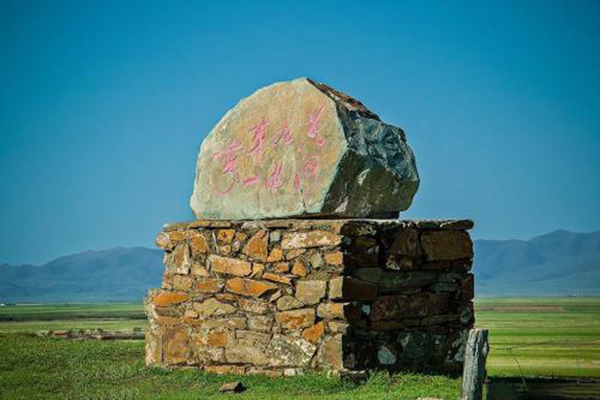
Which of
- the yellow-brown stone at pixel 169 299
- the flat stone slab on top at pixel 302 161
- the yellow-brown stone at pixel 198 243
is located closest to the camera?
the flat stone slab on top at pixel 302 161

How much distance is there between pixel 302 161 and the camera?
11469 millimetres

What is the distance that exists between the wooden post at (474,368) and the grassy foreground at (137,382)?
100 cm

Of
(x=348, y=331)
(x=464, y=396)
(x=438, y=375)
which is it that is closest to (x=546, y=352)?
(x=438, y=375)

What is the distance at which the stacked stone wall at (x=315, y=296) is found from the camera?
34.9 ft

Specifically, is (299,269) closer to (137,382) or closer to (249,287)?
(249,287)

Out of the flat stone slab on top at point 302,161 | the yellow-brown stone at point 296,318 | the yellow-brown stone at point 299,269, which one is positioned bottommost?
the yellow-brown stone at point 296,318

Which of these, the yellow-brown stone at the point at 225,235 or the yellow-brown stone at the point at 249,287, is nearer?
the yellow-brown stone at the point at 249,287

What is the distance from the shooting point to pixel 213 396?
10.2 metres

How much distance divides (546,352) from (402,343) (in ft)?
28.9

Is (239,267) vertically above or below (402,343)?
above

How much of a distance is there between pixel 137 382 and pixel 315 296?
9.66 feet

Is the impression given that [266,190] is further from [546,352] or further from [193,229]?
[546,352]

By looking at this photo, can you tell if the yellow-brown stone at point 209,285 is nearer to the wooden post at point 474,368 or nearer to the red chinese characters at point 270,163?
the red chinese characters at point 270,163

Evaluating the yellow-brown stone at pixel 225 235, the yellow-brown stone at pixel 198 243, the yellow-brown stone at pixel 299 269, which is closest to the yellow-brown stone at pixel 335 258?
the yellow-brown stone at pixel 299 269
